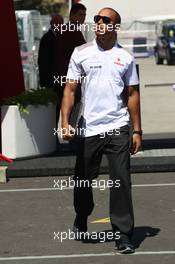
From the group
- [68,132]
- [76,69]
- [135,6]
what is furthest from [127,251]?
[135,6]

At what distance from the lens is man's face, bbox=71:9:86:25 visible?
11.7 metres

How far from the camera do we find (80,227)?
7723 mm

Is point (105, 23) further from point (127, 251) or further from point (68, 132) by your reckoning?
point (127, 251)

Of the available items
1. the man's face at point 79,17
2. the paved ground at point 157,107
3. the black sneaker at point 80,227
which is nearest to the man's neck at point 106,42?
the black sneaker at point 80,227

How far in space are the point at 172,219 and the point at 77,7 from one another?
401cm

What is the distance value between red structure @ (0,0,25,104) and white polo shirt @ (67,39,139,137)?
4750 mm

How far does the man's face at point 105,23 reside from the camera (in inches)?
285

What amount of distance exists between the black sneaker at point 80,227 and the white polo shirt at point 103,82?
0.79 m

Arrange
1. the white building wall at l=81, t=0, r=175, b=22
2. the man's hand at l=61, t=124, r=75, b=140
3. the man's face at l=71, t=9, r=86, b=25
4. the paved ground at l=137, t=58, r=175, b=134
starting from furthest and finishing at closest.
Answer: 1. the paved ground at l=137, t=58, r=175, b=134
2. the white building wall at l=81, t=0, r=175, b=22
3. the man's face at l=71, t=9, r=86, b=25
4. the man's hand at l=61, t=124, r=75, b=140

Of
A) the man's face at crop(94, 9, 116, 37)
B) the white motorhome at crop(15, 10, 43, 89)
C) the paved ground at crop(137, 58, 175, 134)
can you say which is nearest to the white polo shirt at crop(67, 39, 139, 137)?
the man's face at crop(94, 9, 116, 37)

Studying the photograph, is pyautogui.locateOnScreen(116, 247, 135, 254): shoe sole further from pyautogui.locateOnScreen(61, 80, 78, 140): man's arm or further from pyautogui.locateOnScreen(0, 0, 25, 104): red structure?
pyautogui.locateOnScreen(0, 0, 25, 104): red structure

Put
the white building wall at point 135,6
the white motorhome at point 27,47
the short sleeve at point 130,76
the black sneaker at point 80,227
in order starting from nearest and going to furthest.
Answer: the short sleeve at point 130,76 → the black sneaker at point 80,227 → the white building wall at point 135,6 → the white motorhome at point 27,47

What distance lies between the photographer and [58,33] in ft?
39.1

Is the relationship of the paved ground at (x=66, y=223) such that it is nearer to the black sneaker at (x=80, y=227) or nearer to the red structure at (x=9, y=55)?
the black sneaker at (x=80, y=227)
